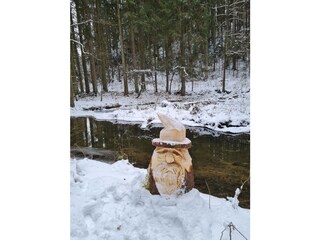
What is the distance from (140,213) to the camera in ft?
6.78

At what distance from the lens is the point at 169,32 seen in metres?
2.42

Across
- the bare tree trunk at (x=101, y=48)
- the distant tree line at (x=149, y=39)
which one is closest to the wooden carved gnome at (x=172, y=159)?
the distant tree line at (x=149, y=39)

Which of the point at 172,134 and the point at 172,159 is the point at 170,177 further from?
the point at 172,134

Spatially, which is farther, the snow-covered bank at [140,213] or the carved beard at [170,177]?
the carved beard at [170,177]

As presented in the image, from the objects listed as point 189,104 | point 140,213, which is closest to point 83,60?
point 189,104

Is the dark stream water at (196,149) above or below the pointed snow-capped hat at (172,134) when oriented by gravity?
below

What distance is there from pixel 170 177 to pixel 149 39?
1.09 meters

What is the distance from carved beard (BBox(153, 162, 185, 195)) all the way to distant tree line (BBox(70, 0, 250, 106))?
24.9 inches

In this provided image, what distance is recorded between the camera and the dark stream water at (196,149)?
89.7 inches

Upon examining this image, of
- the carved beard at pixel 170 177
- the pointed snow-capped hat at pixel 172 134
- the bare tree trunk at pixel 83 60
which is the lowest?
the carved beard at pixel 170 177

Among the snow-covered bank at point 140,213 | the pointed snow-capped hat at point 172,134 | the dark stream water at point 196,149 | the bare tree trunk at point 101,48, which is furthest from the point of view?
the bare tree trunk at point 101,48

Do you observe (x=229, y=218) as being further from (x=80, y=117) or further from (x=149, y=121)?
(x=80, y=117)

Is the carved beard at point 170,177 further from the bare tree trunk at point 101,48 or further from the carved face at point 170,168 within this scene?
the bare tree trunk at point 101,48

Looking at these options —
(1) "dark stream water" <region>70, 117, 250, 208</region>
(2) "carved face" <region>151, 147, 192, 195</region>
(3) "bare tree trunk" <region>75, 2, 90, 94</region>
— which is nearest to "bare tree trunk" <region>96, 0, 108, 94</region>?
(3) "bare tree trunk" <region>75, 2, 90, 94</region>
